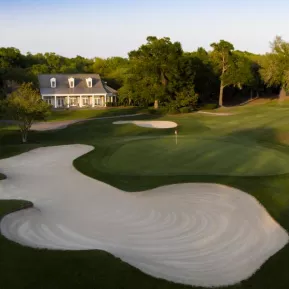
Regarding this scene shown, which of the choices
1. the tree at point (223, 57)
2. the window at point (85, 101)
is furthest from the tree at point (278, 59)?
the window at point (85, 101)

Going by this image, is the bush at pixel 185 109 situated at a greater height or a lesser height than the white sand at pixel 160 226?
greater

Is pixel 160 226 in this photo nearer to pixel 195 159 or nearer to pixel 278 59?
pixel 195 159

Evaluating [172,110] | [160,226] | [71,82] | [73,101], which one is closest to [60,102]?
[73,101]

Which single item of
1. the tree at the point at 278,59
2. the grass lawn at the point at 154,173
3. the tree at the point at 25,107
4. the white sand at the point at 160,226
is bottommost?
the white sand at the point at 160,226

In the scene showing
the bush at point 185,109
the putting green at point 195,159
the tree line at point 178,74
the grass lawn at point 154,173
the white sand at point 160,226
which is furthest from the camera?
the bush at point 185,109

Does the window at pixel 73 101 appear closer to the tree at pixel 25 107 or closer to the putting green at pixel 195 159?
the tree at pixel 25 107
